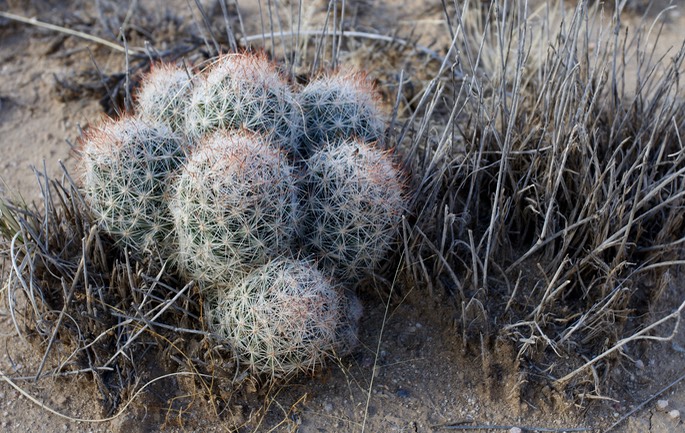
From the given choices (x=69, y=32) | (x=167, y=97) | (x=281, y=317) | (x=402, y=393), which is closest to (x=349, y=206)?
(x=281, y=317)

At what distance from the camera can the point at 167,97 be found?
9.26 feet

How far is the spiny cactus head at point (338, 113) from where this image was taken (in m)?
2.76

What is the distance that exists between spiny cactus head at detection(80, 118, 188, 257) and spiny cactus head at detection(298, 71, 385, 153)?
49cm

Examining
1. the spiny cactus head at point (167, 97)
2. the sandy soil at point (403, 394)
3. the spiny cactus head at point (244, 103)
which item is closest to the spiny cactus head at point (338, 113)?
the spiny cactus head at point (244, 103)

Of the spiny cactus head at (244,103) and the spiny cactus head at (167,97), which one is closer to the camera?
the spiny cactus head at (244,103)

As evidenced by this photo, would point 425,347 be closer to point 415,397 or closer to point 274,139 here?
point 415,397

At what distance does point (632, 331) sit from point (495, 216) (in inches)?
29.5

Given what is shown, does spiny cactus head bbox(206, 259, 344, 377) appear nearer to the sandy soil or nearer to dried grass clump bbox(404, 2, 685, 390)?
the sandy soil

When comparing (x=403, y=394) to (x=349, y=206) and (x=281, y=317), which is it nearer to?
(x=281, y=317)

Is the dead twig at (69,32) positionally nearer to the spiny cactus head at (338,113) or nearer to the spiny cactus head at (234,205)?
the spiny cactus head at (338,113)

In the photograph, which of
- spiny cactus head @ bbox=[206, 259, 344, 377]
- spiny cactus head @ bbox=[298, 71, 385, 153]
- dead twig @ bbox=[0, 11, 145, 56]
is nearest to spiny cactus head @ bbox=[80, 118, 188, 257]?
spiny cactus head @ bbox=[206, 259, 344, 377]

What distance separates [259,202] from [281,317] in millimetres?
375

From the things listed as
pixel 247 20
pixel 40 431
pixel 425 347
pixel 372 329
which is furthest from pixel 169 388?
pixel 247 20

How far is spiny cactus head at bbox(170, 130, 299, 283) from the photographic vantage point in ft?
7.64
